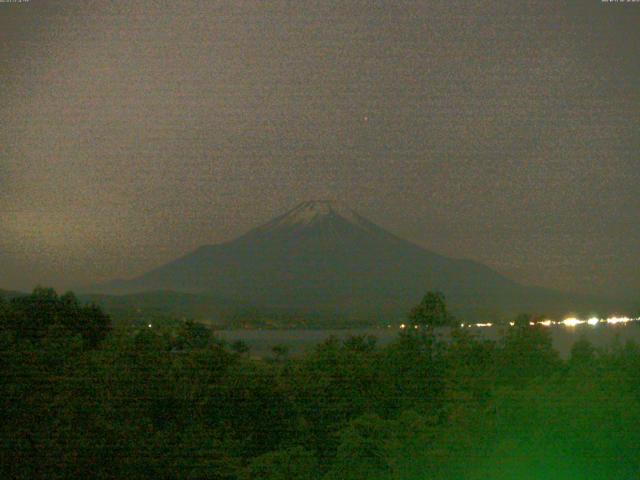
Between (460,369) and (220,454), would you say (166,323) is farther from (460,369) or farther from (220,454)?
(460,369)

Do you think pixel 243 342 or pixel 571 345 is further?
pixel 243 342

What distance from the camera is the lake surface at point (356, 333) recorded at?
3.06 meters

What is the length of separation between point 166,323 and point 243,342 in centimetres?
49

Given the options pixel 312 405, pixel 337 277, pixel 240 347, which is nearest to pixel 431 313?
pixel 312 405

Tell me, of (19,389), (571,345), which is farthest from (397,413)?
(19,389)

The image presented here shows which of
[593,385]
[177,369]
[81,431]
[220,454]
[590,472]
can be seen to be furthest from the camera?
[177,369]

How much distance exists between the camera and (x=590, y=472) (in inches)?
81.5

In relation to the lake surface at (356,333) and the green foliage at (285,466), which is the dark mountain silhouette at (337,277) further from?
the green foliage at (285,466)

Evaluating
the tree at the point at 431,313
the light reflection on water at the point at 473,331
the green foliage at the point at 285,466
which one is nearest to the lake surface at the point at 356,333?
the light reflection on water at the point at 473,331

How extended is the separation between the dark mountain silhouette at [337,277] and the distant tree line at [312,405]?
17.5 inches

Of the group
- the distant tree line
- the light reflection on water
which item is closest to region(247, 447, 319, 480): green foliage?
the distant tree line

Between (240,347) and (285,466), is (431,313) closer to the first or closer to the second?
(240,347)

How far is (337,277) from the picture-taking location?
227 inches

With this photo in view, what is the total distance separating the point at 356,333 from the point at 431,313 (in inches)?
16.9
